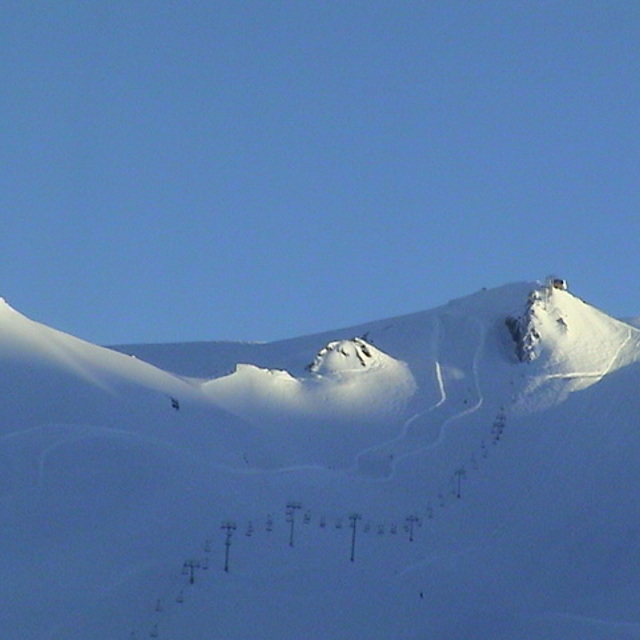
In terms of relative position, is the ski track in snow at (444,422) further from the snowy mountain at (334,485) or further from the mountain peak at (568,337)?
the mountain peak at (568,337)

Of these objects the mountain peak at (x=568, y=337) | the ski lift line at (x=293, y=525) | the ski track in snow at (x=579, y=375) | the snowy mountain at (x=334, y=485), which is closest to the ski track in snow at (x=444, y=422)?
the snowy mountain at (x=334, y=485)

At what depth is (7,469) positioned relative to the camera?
174ft

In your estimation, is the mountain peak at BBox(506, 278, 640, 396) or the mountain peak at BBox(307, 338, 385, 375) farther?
the mountain peak at BBox(506, 278, 640, 396)

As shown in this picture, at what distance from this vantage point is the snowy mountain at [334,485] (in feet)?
160

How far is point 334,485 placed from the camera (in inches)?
2314

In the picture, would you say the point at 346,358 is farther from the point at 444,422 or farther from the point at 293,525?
the point at 293,525

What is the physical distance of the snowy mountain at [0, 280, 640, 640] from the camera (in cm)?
4884

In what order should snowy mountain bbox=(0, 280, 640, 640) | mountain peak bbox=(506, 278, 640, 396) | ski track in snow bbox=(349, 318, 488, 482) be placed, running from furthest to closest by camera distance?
1. mountain peak bbox=(506, 278, 640, 396)
2. ski track in snow bbox=(349, 318, 488, 482)
3. snowy mountain bbox=(0, 280, 640, 640)

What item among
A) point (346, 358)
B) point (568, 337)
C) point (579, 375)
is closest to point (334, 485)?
point (346, 358)

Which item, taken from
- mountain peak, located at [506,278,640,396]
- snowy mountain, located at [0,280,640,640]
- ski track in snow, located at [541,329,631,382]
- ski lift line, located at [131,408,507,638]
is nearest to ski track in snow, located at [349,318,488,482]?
snowy mountain, located at [0,280,640,640]

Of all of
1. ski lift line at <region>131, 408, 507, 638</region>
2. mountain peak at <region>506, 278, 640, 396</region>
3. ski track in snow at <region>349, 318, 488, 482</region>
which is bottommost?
ski lift line at <region>131, 408, 507, 638</region>

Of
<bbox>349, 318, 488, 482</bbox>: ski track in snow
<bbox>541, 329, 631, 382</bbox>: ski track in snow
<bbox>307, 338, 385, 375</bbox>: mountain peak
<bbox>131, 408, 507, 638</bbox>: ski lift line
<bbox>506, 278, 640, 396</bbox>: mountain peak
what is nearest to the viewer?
<bbox>131, 408, 507, 638</bbox>: ski lift line

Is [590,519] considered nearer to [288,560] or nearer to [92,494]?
[288,560]

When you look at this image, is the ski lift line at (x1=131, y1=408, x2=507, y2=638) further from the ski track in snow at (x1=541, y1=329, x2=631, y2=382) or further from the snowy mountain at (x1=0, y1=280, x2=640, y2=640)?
the ski track in snow at (x1=541, y1=329, x2=631, y2=382)
